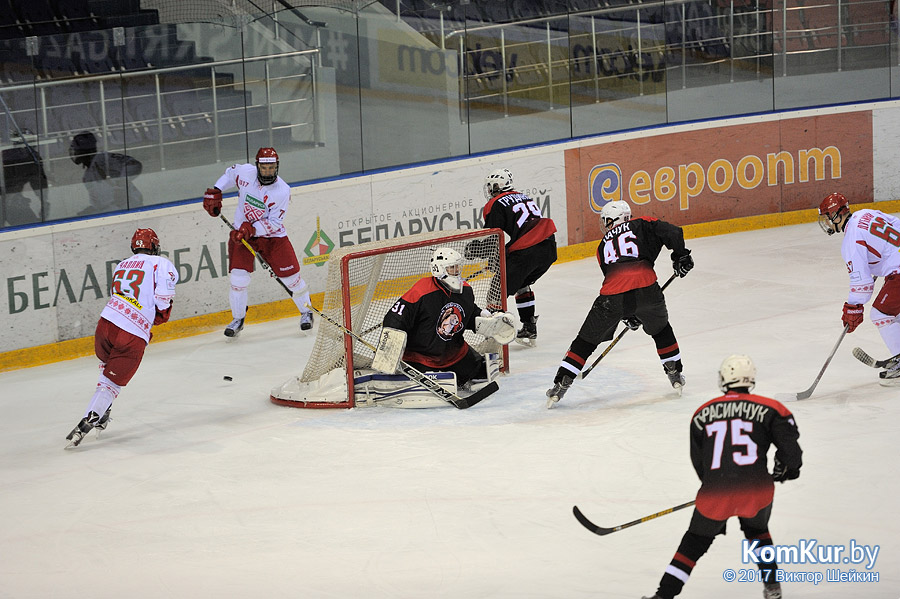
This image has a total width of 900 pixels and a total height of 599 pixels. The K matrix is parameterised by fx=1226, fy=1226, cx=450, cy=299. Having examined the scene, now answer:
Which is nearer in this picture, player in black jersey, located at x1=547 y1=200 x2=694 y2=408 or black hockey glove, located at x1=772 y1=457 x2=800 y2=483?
black hockey glove, located at x1=772 y1=457 x2=800 y2=483

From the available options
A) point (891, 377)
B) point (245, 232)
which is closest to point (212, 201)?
point (245, 232)

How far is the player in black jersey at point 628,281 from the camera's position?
6.51 meters

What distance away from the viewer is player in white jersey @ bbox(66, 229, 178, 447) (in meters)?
6.32

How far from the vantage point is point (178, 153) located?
8789mm

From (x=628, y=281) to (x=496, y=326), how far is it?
0.79 metres

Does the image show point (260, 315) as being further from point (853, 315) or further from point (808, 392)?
point (853, 315)

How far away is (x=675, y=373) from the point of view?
673 cm

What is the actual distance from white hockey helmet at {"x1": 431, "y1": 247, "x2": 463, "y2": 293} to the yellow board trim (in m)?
2.76

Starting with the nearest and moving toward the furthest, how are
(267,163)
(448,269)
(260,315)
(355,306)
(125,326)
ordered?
(125,326)
(448,269)
(355,306)
(267,163)
(260,315)

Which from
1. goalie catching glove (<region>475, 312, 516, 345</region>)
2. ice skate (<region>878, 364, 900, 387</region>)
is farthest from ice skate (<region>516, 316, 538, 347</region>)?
ice skate (<region>878, 364, 900, 387</region>)

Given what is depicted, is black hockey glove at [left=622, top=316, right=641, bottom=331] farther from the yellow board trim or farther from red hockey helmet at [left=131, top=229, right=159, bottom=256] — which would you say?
the yellow board trim

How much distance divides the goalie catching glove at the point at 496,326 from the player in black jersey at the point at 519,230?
97 centimetres

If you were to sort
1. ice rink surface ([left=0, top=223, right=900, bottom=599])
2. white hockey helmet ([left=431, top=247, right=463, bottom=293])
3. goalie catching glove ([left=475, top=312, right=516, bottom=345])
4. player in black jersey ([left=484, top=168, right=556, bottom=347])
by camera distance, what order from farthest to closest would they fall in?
player in black jersey ([left=484, top=168, right=556, bottom=347])
goalie catching glove ([left=475, top=312, right=516, bottom=345])
white hockey helmet ([left=431, top=247, right=463, bottom=293])
ice rink surface ([left=0, top=223, right=900, bottom=599])

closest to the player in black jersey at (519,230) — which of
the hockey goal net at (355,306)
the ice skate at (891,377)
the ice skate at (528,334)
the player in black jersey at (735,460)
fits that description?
the ice skate at (528,334)
